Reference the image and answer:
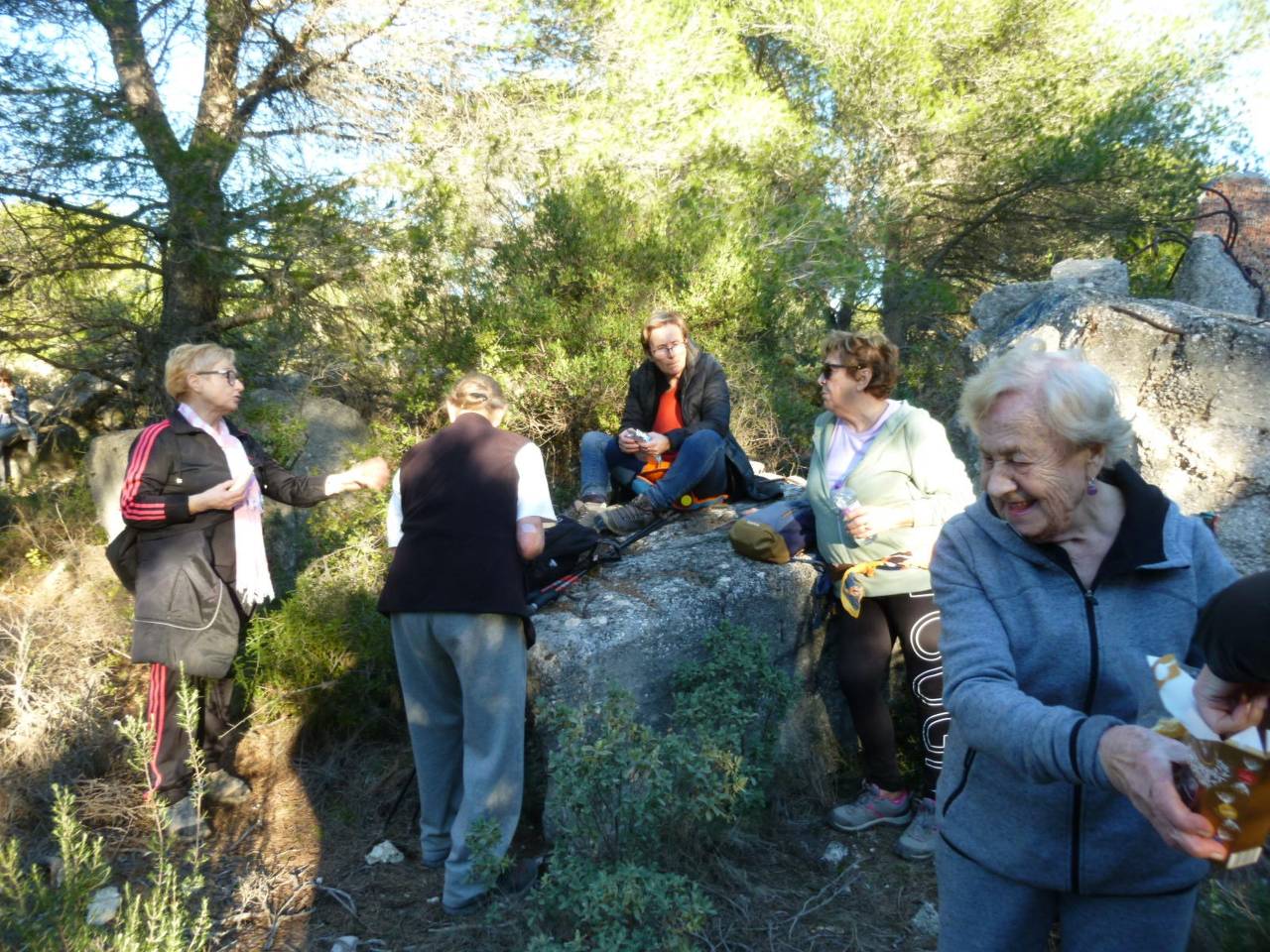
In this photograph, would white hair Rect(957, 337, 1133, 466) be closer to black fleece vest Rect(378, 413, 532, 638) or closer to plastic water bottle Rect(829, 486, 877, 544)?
plastic water bottle Rect(829, 486, 877, 544)

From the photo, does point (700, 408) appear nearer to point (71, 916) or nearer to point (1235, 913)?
point (1235, 913)

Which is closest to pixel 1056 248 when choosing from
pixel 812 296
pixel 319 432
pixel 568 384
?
pixel 812 296

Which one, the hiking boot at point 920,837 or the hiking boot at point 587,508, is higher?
the hiking boot at point 587,508

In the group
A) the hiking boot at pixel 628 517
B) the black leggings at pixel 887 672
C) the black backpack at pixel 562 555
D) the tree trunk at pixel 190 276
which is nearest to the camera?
the black leggings at pixel 887 672

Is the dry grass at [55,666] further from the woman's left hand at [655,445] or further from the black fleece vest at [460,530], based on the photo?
the woman's left hand at [655,445]

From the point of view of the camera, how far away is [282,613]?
4285 mm

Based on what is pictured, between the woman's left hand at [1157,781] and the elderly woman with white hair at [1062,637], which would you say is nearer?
the woman's left hand at [1157,781]

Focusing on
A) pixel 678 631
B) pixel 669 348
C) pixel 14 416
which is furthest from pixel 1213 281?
pixel 14 416

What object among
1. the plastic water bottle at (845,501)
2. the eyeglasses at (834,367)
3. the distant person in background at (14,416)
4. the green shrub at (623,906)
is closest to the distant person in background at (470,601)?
the green shrub at (623,906)

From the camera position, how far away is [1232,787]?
1.15m

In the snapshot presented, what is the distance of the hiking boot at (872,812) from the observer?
3445 mm

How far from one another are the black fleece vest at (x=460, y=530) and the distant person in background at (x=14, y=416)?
259 inches

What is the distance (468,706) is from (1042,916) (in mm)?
1833

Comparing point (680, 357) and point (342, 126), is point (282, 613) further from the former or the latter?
point (342, 126)
